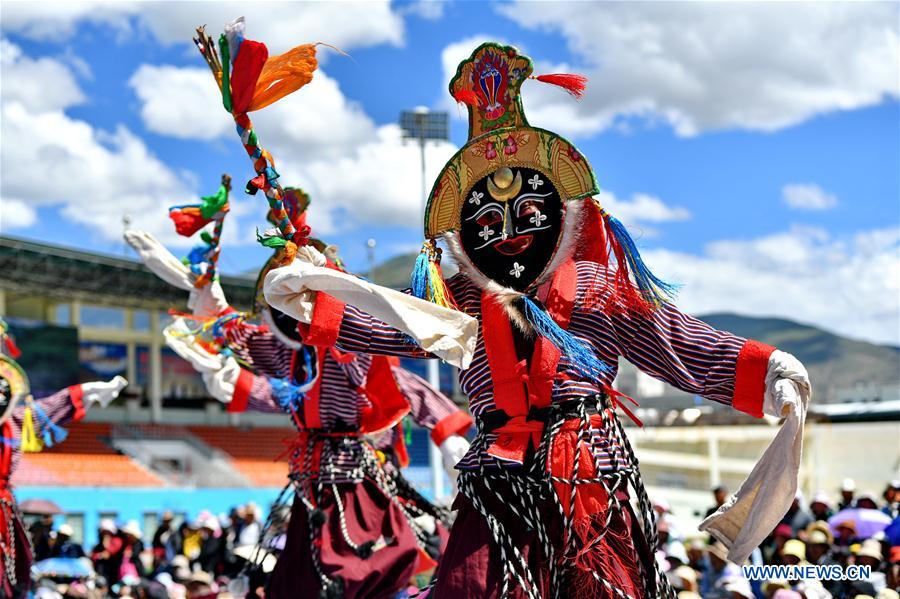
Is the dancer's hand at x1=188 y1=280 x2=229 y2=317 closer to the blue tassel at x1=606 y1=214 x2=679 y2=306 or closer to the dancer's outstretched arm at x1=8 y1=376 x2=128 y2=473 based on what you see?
the dancer's outstretched arm at x1=8 y1=376 x2=128 y2=473

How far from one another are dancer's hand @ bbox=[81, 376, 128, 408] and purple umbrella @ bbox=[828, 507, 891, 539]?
15.5 ft

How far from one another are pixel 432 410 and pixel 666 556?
7.27ft

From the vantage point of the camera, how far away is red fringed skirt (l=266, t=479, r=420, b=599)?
5.42 metres

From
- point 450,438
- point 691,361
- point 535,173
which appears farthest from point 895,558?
point 535,173

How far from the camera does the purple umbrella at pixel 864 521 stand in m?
7.72

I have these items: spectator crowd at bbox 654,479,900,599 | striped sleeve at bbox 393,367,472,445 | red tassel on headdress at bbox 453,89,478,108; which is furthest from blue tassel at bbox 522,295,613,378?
striped sleeve at bbox 393,367,472,445

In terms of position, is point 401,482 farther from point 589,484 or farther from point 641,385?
point 641,385

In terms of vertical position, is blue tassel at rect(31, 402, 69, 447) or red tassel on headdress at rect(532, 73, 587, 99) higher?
red tassel on headdress at rect(532, 73, 587, 99)

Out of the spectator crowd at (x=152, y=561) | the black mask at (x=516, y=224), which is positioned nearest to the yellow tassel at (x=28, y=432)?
the spectator crowd at (x=152, y=561)

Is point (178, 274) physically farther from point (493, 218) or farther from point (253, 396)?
point (493, 218)

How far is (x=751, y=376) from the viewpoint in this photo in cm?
347

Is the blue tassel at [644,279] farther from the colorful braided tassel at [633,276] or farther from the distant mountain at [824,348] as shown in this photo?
the distant mountain at [824,348]

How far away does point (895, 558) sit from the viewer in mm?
6195

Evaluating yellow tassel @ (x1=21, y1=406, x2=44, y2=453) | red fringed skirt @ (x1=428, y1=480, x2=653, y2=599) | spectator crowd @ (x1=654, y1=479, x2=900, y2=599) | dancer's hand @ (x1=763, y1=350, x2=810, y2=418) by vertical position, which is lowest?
spectator crowd @ (x1=654, y1=479, x2=900, y2=599)
